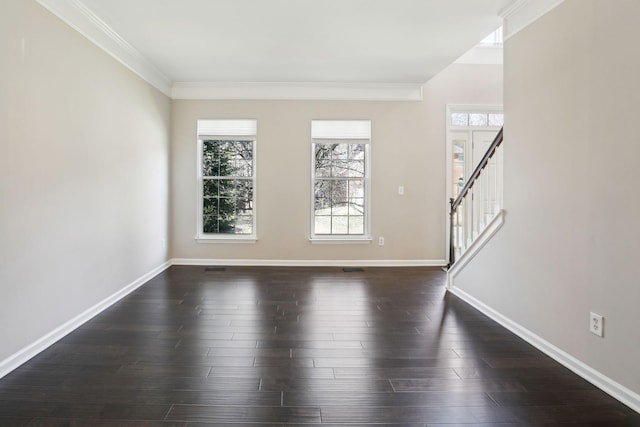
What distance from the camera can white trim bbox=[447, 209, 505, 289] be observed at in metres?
3.26

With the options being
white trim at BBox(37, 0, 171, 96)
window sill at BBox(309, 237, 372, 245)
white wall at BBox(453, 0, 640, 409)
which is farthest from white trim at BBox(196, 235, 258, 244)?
white wall at BBox(453, 0, 640, 409)

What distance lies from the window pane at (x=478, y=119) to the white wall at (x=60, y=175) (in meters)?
4.50

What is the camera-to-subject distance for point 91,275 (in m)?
3.31

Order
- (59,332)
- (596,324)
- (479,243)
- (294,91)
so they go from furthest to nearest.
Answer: (294,91) < (479,243) < (59,332) < (596,324)

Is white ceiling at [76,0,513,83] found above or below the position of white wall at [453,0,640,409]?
above

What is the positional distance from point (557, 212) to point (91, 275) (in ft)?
12.5

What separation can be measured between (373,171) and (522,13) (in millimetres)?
2764

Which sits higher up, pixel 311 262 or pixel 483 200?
pixel 483 200

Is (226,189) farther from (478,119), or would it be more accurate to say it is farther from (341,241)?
(478,119)

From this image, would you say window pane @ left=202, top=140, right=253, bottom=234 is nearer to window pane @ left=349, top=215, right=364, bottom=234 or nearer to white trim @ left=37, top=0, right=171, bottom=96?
white trim @ left=37, top=0, right=171, bottom=96

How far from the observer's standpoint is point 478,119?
5492 millimetres

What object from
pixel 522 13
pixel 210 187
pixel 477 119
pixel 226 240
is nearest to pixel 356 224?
pixel 226 240

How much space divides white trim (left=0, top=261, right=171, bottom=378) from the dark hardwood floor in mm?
65

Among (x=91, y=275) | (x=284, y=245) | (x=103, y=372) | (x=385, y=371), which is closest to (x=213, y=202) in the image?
(x=284, y=245)
